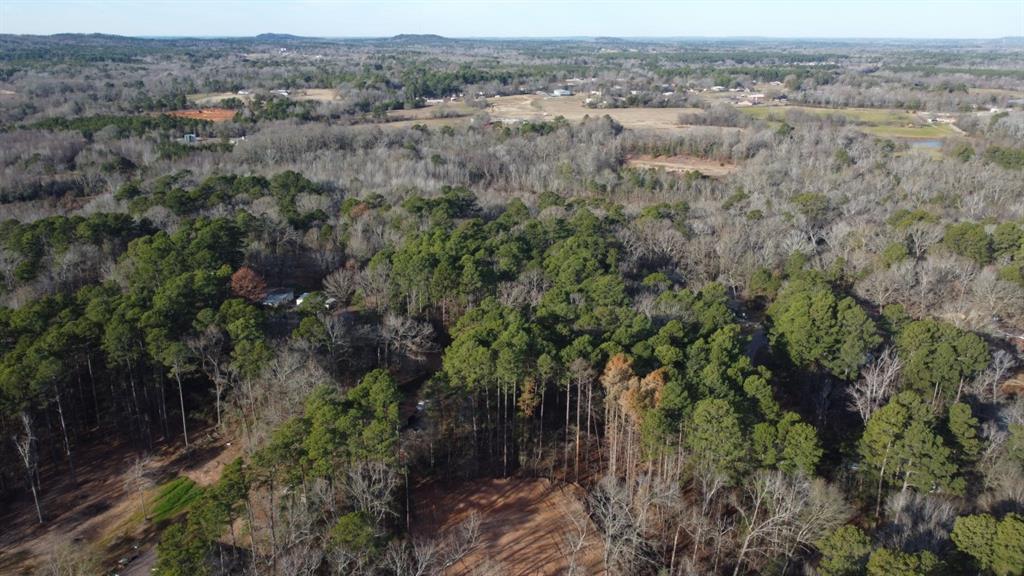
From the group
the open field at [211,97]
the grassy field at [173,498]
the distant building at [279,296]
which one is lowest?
the grassy field at [173,498]

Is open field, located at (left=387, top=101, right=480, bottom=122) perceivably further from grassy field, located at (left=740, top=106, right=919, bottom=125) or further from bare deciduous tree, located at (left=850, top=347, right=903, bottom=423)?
bare deciduous tree, located at (left=850, top=347, right=903, bottom=423)

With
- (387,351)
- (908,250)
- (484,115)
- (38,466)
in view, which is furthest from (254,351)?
(484,115)

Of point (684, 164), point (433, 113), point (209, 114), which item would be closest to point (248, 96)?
point (209, 114)

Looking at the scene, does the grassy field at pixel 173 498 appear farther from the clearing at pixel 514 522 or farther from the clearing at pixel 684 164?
the clearing at pixel 684 164

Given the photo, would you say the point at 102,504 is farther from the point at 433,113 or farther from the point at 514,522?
the point at 433,113

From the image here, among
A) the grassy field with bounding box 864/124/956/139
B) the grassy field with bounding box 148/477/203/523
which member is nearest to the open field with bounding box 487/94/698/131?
the grassy field with bounding box 864/124/956/139

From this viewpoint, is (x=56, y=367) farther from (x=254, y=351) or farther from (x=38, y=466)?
(x=254, y=351)

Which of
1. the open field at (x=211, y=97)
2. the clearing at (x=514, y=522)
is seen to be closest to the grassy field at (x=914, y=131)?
the clearing at (x=514, y=522)
